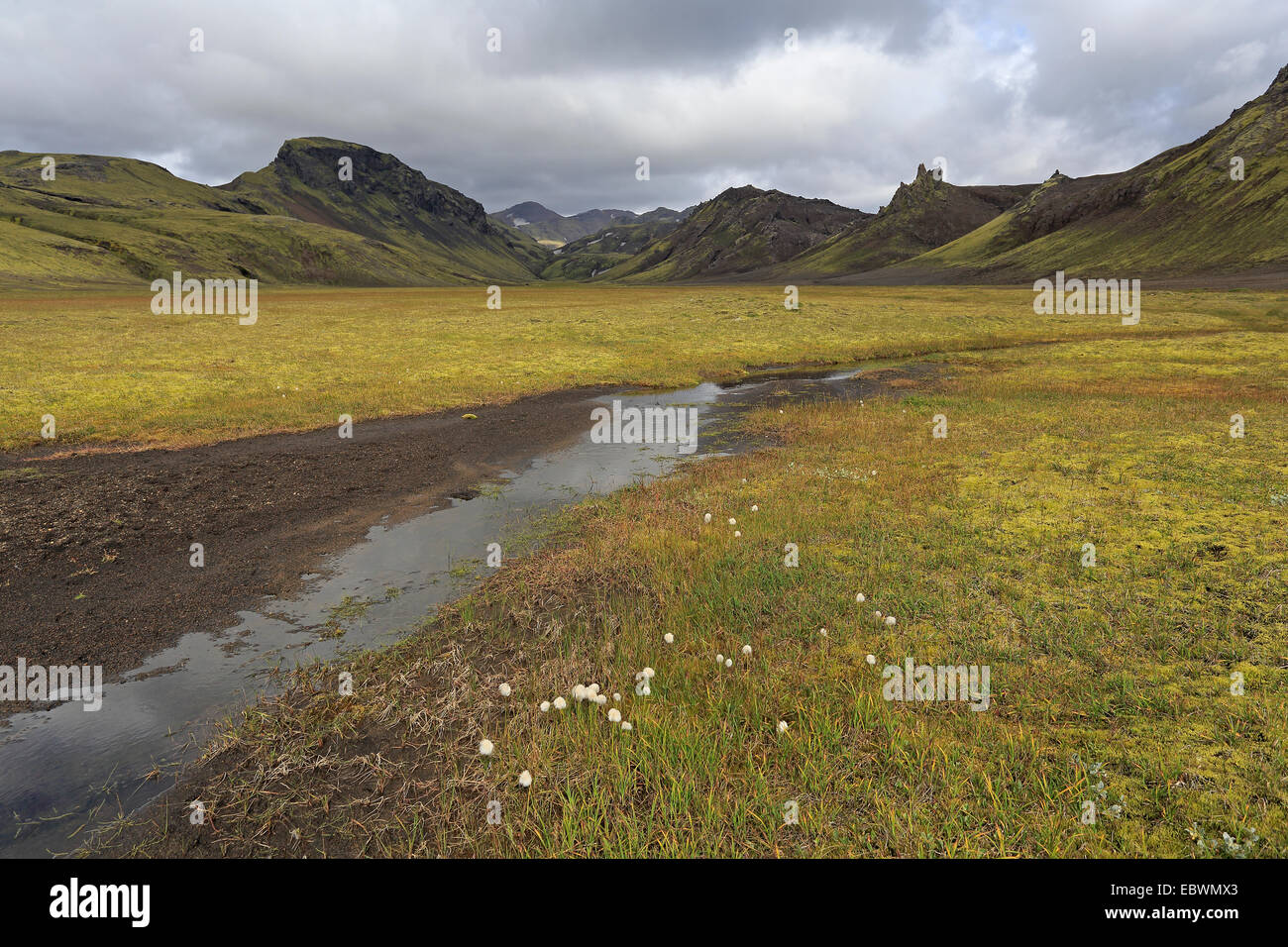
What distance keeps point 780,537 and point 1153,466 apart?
11.5m

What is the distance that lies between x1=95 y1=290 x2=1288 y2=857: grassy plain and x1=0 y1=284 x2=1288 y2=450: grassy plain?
2082cm

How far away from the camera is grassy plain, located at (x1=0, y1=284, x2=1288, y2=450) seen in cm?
2775

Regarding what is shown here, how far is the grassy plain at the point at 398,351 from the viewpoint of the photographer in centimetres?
2775

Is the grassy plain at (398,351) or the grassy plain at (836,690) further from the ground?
the grassy plain at (398,351)

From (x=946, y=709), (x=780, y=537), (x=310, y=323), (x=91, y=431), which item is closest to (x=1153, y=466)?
(x=780, y=537)

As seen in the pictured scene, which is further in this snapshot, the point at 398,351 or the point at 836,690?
the point at 398,351

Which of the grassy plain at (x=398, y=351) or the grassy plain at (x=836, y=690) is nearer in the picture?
the grassy plain at (x=836, y=690)

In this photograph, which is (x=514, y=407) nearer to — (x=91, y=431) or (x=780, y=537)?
(x=91, y=431)

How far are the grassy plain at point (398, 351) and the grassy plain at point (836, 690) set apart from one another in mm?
20819

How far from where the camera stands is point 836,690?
7590mm

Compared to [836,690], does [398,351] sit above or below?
above

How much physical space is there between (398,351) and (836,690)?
47.1 meters

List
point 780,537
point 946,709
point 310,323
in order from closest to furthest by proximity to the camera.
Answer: point 946,709
point 780,537
point 310,323
